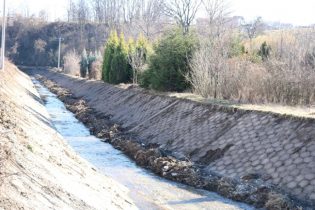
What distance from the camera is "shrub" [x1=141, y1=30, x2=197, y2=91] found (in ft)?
79.2

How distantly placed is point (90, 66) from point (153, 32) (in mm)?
17413

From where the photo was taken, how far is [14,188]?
6480 mm

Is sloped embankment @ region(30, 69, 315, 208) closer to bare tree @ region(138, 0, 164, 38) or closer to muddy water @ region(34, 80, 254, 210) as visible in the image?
muddy water @ region(34, 80, 254, 210)

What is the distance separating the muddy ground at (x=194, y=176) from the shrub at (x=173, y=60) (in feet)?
14.6

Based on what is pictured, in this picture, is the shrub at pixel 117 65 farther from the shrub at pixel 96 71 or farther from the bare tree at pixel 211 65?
the bare tree at pixel 211 65

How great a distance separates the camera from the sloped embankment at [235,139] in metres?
11.7

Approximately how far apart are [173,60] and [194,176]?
11900 millimetres

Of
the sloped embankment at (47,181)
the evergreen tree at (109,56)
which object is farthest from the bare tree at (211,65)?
the evergreen tree at (109,56)

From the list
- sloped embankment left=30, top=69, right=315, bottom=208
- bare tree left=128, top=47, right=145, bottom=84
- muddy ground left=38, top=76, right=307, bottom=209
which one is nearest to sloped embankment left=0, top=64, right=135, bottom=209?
muddy ground left=38, top=76, right=307, bottom=209

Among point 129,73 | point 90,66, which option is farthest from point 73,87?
point 129,73

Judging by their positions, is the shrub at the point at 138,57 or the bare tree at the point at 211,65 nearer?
the bare tree at the point at 211,65

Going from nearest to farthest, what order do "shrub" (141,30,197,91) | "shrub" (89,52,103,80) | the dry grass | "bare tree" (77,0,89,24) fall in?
the dry grass
"shrub" (141,30,197,91)
"shrub" (89,52,103,80)
"bare tree" (77,0,89,24)

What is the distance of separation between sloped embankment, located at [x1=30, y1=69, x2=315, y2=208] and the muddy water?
55.6 inches

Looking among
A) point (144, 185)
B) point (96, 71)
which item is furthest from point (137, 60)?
point (144, 185)
